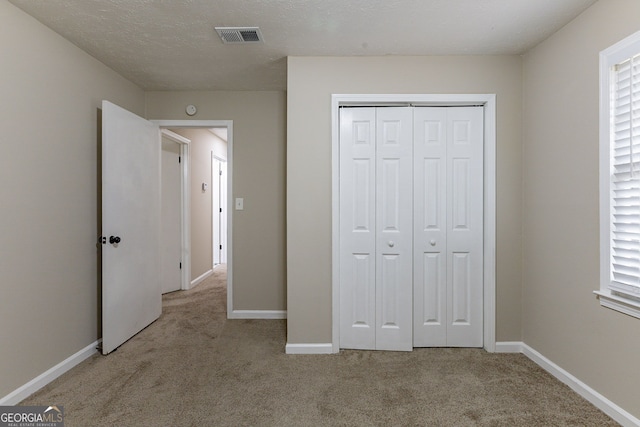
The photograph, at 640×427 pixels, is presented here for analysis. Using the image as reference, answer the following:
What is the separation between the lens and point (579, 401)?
2.00 metres

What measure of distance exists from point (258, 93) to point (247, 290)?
220cm

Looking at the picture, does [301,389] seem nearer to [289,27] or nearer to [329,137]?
[329,137]

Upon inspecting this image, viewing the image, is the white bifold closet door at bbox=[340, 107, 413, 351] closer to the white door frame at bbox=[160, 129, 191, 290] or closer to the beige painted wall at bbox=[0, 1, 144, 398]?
the beige painted wall at bbox=[0, 1, 144, 398]

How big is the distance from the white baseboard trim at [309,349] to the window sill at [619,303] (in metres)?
1.86

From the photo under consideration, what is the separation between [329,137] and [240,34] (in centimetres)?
99

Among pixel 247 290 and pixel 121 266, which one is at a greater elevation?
pixel 121 266

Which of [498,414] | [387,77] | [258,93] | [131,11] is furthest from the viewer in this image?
[258,93]

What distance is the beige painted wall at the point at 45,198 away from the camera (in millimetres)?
1973

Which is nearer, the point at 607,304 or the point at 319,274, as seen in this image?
the point at 607,304

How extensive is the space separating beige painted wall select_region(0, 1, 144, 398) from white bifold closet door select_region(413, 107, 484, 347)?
2.72 metres

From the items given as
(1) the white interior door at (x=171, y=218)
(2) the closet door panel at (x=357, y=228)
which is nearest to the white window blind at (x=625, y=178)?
(2) the closet door panel at (x=357, y=228)

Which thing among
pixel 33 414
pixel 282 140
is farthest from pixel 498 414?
pixel 282 140

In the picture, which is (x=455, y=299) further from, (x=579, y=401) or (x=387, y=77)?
(x=387, y=77)

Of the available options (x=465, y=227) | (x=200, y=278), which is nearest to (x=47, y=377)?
(x=200, y=278)
